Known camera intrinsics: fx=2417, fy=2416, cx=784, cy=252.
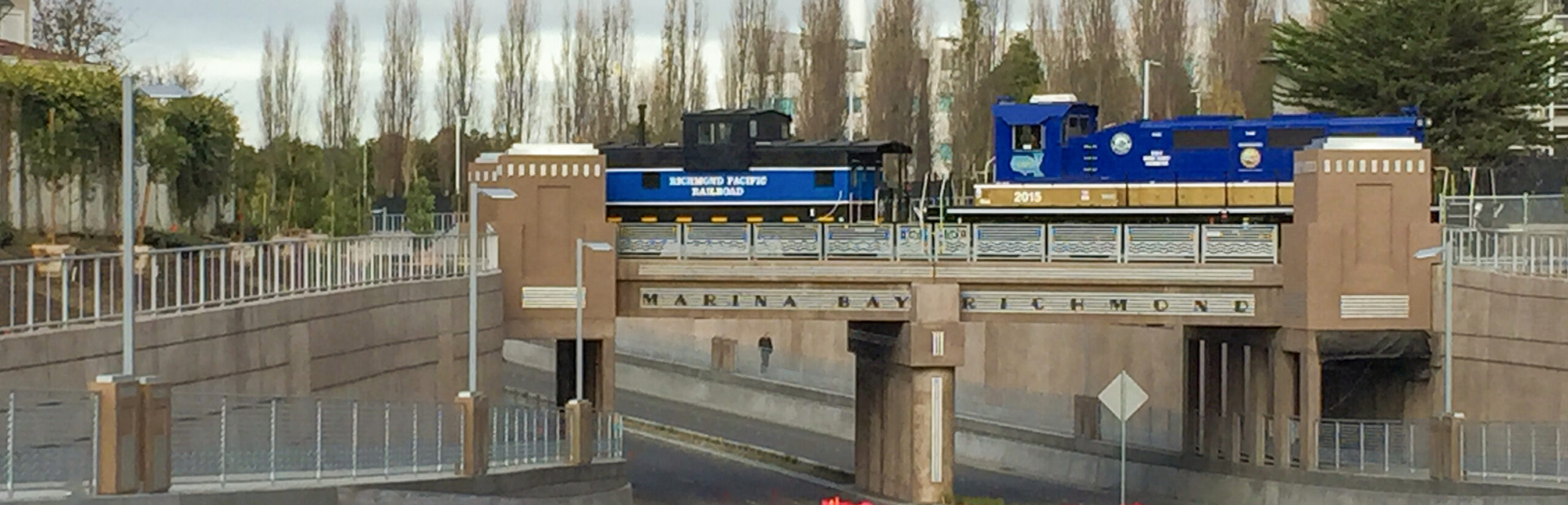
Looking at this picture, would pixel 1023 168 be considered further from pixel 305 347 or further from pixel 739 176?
pixel 305 347

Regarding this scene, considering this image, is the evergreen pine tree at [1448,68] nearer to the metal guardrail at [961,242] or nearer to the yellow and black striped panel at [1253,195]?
the yellow and black striped panel at [1253,195]

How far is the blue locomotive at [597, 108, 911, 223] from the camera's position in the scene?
6078cm

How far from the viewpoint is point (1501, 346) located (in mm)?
51312

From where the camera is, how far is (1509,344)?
5119cm

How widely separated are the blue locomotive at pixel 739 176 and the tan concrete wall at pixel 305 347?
10145 millimetres

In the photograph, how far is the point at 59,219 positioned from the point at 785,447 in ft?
88.9

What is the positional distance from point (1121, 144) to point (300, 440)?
101 feet

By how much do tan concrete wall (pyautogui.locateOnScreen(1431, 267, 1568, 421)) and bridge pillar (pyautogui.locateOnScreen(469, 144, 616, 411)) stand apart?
18.0 meters

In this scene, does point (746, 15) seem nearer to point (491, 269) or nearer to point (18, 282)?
point (491, 269)

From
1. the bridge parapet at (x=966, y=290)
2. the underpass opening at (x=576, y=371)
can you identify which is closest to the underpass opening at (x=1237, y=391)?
the bridge parapet at (x=966, y=290)

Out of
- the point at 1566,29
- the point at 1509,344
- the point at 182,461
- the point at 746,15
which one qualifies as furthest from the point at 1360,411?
the point at 1566,29

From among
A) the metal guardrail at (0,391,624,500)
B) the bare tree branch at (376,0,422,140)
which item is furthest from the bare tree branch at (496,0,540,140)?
the metal guardrail at (0,391,624,500)

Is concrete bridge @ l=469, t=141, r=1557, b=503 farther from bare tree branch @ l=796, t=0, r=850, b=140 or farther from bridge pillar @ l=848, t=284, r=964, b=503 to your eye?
bare tree branch @ l=796, t=0, r=850, b=140

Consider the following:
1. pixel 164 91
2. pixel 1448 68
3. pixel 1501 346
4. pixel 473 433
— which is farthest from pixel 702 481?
pixel 164 91
